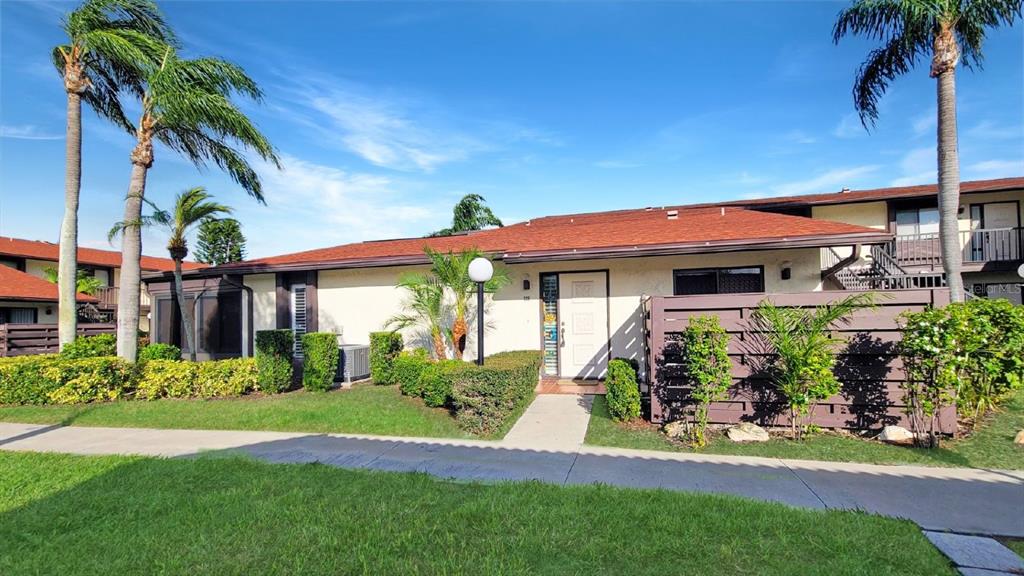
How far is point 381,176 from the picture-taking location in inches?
631

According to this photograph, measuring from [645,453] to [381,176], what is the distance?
13672mm

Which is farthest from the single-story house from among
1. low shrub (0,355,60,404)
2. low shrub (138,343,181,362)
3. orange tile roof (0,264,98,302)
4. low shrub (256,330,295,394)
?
orange tile roof (0,264,98,302)

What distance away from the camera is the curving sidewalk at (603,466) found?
381 cm

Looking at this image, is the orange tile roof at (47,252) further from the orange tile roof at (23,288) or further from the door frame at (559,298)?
the door frame at (559,298)

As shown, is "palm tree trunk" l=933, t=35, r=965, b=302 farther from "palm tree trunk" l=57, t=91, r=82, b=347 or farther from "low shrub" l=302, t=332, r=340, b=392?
"palm tree trunk" l=57, t=91, r=82, b=347

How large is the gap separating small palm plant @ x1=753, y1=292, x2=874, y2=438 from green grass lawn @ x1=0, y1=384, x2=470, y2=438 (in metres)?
4.19

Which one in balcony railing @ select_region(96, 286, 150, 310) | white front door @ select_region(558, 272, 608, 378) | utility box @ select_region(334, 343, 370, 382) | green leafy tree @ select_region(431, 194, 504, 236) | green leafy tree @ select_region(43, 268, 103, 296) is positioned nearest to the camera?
white front door @ select_region(558, 272, 608, 378)

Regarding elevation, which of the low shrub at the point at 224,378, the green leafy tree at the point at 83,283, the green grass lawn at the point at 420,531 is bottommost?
the green grass lawn at the point at 420,531

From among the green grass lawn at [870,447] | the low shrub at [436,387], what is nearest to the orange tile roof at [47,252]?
the low shrub at [436,387]

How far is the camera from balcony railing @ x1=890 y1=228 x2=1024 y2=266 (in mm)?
13336

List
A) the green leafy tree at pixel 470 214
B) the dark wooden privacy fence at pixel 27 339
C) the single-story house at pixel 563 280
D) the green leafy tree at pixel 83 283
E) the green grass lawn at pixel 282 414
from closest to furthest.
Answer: the green grass lawn at pixel 282 414 → the single-story house at pixel 563 280 → the dark wooden privacy fence at pixel 27 339 → the green leafy tree at pixel 83 283 → the green leafy tree at pixel 470 214

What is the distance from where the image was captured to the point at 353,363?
1050 cm

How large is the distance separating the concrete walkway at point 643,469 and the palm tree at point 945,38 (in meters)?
5.34

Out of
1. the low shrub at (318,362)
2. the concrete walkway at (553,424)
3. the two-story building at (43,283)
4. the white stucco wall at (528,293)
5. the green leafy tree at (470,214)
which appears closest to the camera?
the concrete walkway at (553,424)
